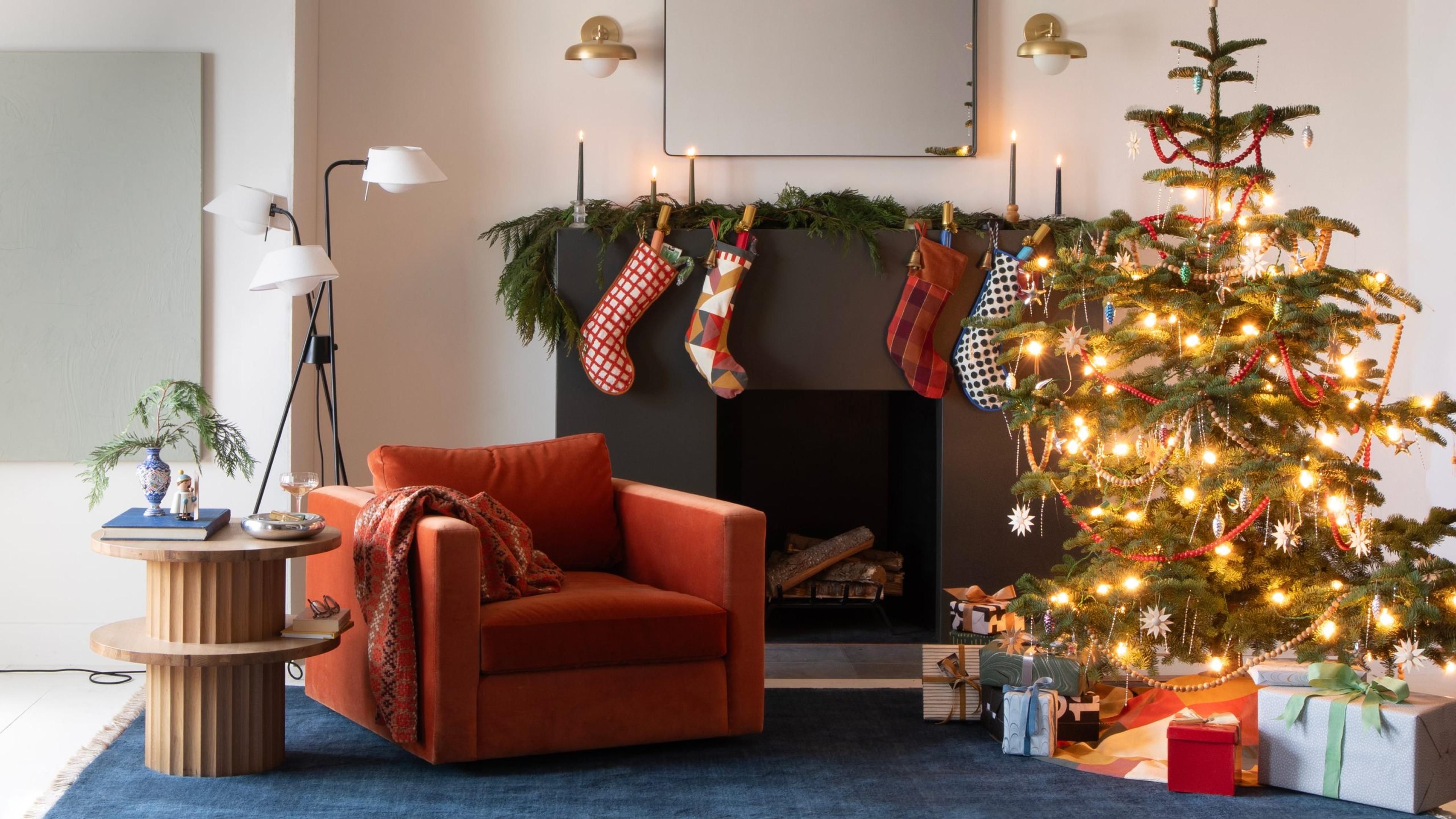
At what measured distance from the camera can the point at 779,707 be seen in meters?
3.19

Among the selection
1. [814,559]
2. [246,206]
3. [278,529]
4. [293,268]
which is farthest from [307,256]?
[814,559]

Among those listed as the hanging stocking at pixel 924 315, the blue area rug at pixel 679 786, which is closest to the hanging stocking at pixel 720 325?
the hanging stocking at pixel 924 315

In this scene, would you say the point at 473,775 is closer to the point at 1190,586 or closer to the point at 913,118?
the point at 1190,586

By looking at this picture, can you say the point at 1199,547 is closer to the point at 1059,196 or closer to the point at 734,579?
the point at 734,579

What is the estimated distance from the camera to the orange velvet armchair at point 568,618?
2.55 meters

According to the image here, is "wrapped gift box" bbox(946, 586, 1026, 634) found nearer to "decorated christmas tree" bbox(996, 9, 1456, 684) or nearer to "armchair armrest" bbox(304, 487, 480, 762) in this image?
"decorated christmas tree" bbox(996, 9, 1456, 684)

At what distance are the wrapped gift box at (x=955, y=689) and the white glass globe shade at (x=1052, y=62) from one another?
1998 mm

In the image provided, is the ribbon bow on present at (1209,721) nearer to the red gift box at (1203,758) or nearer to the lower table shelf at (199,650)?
the red gift box at (1203,758)

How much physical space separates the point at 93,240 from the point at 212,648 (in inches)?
62.9

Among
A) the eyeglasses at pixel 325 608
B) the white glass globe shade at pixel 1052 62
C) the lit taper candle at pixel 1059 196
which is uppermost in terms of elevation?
the white glass globe shade at pixel 1052 62

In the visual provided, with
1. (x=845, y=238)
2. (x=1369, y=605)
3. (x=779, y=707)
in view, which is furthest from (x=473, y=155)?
(x=1369, y=605)

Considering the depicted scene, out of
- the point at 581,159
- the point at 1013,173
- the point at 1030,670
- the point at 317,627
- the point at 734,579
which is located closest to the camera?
the point at 317,627

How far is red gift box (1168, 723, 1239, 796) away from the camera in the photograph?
2.55m

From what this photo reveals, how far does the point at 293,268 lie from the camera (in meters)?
3.01
